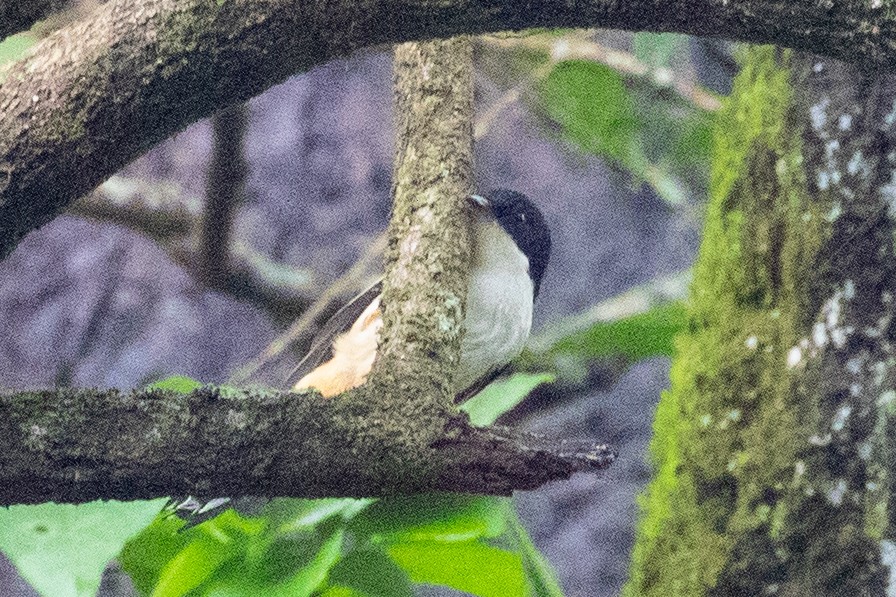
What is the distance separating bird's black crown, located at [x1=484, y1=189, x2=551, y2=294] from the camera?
Answer: 144 cm

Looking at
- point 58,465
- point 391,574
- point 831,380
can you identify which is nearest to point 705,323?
point 831,380

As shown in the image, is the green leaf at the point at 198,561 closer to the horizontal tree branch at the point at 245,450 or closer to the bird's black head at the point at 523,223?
the horizontal tree branch at the point at 245,450

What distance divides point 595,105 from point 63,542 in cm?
176

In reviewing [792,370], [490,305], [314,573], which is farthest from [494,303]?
[792,370]

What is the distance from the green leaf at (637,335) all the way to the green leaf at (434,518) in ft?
4.43

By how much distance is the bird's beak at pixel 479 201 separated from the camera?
1329mm

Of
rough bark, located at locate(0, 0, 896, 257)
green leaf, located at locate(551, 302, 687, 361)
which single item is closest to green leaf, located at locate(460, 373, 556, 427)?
rough bark, located at locate(0, 0, 896, 257)

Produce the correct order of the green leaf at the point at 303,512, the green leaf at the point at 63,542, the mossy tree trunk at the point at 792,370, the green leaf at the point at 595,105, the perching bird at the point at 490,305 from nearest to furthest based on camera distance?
the green leaf at the point at 63,542, the green leaf at the point at 303,512, the perching bird at the point at 490,305, the mossy tree trunk at the point at 792,370, the green leaf at the point at 595,105

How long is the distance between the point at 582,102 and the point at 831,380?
3.18 ft

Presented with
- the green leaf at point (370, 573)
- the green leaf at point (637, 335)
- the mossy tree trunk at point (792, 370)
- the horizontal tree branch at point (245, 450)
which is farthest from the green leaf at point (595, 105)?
the horizontal tree branch at point (245, 450)

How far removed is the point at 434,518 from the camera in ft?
3.45

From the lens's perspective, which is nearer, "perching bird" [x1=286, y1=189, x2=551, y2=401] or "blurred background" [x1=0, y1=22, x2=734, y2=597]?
"perching bird" [x1=286, y1=189, x2=551, y2=401]

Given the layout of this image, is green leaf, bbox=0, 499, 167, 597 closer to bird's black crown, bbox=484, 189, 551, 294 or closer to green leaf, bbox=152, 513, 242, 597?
green leaf, bbox=152, 513, 242, 597

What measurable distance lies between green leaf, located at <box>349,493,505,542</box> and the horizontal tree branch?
155 mm
